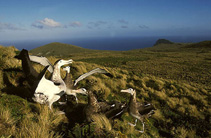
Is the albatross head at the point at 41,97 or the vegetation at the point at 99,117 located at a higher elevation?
the albatross head at the point at 41,97

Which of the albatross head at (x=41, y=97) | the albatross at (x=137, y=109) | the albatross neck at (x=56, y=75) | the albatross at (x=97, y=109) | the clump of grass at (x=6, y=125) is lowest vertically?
the albatross at (x=137, y=109)

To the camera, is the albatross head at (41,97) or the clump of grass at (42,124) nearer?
the clump of grass at (42,124)

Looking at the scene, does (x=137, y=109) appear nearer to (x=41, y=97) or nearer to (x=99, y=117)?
(x=99, y=117)

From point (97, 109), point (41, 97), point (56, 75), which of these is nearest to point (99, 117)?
point (97, 109)

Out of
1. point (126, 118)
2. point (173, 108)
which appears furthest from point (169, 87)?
point (126, 118)

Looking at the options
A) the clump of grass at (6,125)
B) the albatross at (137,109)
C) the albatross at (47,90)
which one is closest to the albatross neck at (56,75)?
the albatross at (47,90)

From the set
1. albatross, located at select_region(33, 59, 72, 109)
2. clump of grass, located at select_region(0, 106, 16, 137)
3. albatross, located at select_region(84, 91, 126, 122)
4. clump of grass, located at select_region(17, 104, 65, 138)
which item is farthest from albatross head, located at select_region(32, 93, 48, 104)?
albatross, located at select_region(84, 91, 126, 122)

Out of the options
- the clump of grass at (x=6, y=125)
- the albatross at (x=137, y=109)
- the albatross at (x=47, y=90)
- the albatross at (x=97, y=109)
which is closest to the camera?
the clump of grass at (x=6, y=125)

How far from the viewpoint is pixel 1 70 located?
5578 millimetres

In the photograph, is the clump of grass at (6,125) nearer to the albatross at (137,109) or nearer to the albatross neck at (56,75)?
the albatross neck at (56,75)

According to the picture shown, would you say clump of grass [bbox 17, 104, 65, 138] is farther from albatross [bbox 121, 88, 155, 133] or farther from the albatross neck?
albatross [bbox 121, 88, 155, 133]

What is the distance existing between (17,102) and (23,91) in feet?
2.02

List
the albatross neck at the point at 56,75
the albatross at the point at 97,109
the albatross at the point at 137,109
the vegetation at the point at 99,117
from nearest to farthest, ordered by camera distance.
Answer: the vegetation at the point at 99,117 < the albatross at the point at 97,109 < the albatross neck at the point at 56,75 < the albatross at the point at 137,109

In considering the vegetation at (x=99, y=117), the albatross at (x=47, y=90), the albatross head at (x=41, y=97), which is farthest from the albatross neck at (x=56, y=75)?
the vegetation at (x=99, y=117)
